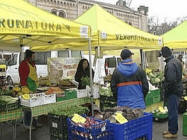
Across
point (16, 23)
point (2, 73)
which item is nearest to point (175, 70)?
point (16, 23)

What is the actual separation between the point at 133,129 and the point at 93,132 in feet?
2.07

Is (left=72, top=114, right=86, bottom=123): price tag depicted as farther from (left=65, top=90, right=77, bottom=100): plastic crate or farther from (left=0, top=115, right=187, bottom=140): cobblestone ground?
(left=0, top=115, right=187, bottom=140): cobblestone ground

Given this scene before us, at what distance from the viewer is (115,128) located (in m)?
3.77

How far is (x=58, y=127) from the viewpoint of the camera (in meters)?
4.54

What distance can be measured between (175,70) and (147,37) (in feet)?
8.56

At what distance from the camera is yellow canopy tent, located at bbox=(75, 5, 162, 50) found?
247 inches

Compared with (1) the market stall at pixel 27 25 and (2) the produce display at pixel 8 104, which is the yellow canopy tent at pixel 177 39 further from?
(2) the produce display at pixel 8 104

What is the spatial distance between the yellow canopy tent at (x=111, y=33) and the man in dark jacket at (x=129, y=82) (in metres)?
1.82

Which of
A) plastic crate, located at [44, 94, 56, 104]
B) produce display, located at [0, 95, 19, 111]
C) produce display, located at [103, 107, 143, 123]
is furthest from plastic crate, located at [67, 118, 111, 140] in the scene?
produce display, located at [0, 95, 19, 111]

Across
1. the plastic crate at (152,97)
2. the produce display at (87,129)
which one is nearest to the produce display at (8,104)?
the produce display at (87,129)

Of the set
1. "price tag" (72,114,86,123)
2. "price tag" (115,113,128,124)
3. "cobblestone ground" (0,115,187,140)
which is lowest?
"cobblestone ground" (0,115,187,140)

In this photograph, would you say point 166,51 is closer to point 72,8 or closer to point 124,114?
point 124,114

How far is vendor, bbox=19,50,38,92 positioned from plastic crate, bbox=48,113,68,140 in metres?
2.09

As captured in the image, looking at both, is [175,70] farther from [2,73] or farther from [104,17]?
[2,73]
